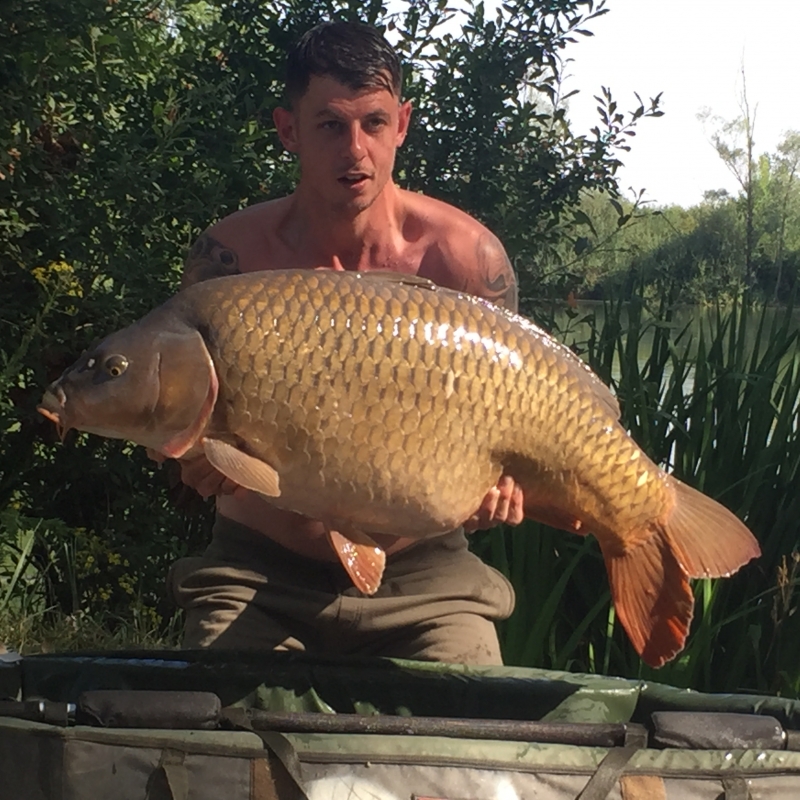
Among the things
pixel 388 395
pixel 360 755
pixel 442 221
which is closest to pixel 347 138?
pixel 442 221

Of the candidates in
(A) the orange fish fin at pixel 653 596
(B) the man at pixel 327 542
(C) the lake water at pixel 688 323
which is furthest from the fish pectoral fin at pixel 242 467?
(C) the lake water at pixel 688 323

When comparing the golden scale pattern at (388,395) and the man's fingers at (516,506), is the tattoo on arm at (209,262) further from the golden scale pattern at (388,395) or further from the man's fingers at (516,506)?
the man's fingers at (516,506)

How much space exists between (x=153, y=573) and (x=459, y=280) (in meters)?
1.61

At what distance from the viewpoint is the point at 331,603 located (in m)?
1.90

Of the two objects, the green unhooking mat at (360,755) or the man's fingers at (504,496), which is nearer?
the green unhooking mat at (360,755)

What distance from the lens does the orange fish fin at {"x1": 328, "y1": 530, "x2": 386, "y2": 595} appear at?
1.61 m

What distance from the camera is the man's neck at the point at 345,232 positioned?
2.00 meters

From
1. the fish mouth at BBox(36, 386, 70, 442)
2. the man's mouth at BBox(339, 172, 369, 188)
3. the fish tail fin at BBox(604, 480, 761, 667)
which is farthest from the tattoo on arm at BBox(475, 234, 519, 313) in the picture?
the fish mouth at BBox(36, 386, 70, 442)

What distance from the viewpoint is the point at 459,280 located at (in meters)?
2.06

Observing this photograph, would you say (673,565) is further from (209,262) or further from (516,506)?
(209,262)

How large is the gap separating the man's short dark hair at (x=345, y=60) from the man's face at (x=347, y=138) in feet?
0.05

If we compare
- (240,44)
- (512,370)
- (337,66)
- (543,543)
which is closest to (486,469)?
(512,370)

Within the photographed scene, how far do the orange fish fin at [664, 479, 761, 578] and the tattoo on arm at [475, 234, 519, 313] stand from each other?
56 cm

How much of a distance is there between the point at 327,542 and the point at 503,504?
36 centimetres
